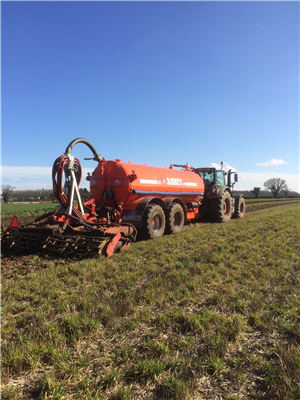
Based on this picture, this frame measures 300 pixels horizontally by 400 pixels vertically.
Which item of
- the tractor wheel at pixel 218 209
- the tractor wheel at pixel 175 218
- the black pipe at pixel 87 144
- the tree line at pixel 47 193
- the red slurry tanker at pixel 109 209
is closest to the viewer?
the red slurry tanker at pixel 109 209

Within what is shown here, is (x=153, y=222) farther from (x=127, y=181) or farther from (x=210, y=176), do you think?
(x=210, y=176)

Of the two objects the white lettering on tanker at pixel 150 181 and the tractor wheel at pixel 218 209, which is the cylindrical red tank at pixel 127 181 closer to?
the white lettering on tanker at pixel 150 181

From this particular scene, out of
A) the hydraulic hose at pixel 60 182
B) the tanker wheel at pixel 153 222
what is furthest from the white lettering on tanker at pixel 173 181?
the hydraulic hose at pixel 60 182

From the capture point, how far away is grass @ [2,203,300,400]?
2.20 meters

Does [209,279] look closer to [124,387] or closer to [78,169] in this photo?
[124,387]

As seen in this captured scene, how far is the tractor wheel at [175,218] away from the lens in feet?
31.2

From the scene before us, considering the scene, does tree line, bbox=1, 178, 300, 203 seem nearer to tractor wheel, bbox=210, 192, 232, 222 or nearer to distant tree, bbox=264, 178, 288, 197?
distant tree, bbox=264, 178, 288, 197

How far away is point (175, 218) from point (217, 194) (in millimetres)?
3534

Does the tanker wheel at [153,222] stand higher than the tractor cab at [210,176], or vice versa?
the tractor cab at [210,176]

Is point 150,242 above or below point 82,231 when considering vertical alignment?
below

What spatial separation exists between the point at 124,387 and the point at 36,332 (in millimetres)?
1327

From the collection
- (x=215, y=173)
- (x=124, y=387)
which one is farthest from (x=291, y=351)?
(x=215, y=173)

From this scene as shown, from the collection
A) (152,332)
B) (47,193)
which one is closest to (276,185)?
(47,193)

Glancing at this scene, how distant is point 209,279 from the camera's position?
4609 mm
